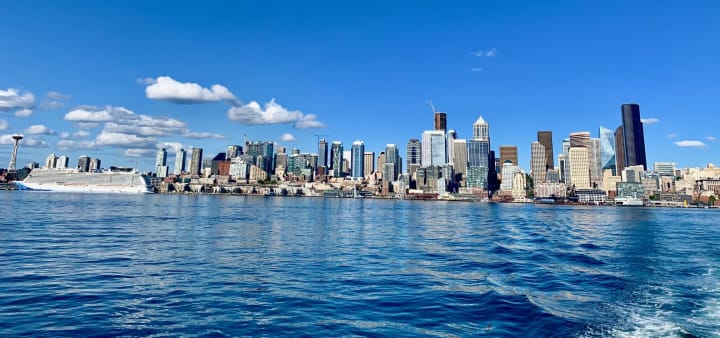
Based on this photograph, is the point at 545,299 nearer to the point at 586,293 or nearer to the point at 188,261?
the point at 586,293

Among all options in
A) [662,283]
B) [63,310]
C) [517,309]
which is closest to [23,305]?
[63,310]

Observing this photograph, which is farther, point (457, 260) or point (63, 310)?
point (457, 260)

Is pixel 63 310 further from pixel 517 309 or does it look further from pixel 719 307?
pixel 719 307

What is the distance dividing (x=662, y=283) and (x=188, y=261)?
2589 centimetres

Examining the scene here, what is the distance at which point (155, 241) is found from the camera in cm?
3256

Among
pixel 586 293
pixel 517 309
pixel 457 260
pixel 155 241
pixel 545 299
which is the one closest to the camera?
pixel 517 309

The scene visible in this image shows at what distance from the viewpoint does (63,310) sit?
1379cm

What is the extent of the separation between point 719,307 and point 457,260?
13.8m

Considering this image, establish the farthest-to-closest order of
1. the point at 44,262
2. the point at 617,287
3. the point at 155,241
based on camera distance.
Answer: the point at 155,241 → the point at 44,262 → the point at 617,287

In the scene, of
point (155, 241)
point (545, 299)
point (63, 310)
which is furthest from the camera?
point (155, 241)

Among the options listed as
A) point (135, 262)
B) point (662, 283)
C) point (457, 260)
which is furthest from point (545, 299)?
point (135, 262)

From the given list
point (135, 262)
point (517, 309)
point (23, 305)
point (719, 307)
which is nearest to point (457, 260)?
point (517, 309)

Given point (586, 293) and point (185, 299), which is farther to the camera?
point (586, 293)

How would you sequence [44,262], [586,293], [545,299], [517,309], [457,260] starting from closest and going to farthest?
[517,309] → [545,299] → [586,293] → [44,262] → [457,260]
